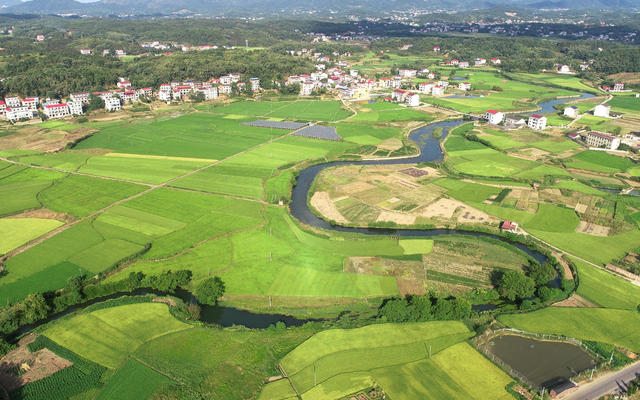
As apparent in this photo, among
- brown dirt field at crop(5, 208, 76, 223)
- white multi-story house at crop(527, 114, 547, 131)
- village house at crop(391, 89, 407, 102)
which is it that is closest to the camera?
brown dirt field at crop(5, 208, 76, 223)

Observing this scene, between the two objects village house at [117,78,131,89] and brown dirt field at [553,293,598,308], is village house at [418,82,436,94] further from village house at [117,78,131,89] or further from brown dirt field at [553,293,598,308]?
brown dirt field at [553,293,598,308]

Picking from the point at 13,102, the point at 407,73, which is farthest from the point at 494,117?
the point at 13,102

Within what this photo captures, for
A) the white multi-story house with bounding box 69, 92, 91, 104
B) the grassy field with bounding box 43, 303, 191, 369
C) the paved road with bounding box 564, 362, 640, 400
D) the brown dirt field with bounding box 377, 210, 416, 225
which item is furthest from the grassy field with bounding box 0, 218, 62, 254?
the white multi-story house with bounding box 69, 92, 91, 104

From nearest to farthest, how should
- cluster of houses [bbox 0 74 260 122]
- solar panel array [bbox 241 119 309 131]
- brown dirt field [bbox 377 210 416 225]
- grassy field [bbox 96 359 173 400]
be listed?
grassy field [bbox 96 359 173 400]
brown dirt field [bbox 377 210 416 225]
solar panel array [bbox 241 119 309 131]
cluster of houses [bbox 0 74 260 122]

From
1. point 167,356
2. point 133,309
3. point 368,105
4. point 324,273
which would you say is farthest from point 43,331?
point 368,105

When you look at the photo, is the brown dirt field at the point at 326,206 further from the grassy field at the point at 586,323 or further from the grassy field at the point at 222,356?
the grassy field at the point at 586,323

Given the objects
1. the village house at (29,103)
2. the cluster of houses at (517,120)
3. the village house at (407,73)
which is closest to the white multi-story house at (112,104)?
the village house at (29,103)
